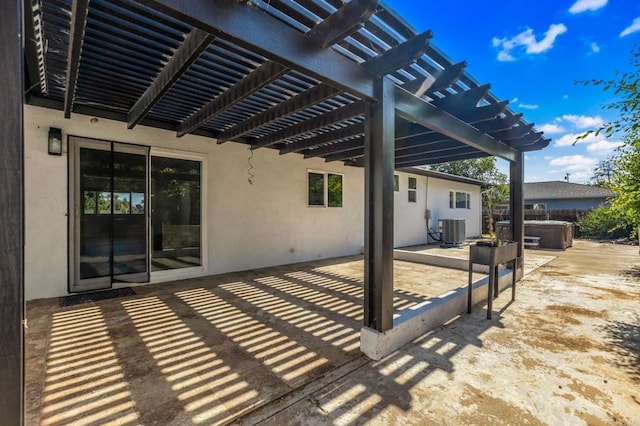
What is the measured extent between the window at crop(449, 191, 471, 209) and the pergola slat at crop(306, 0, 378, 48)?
37.9ft

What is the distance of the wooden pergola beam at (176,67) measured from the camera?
2131mm

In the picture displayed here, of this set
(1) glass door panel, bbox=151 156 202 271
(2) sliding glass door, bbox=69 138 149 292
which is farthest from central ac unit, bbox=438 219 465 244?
(2) sliding glass door, bbox=69 138 149 292

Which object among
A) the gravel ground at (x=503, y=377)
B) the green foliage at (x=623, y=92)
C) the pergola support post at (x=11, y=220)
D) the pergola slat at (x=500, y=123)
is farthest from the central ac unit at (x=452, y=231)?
the pergola support post at (x=11, y=220)

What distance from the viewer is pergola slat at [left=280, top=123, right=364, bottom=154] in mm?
4668

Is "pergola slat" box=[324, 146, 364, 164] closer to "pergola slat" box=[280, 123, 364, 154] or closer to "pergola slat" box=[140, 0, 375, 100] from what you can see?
"pergola slat" box=[280, 123, 364, 154]

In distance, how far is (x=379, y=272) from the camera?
8.54 ft

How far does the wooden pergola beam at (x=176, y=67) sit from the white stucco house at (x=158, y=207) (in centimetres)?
113

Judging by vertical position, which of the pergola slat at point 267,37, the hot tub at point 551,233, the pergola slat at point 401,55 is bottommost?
the hot tub at point 551,233

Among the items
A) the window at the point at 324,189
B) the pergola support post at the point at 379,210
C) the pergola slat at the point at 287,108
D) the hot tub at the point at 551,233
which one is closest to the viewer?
the pergola support post at the point at 379,210

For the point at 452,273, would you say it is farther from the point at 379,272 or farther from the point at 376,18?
the point at 376,18

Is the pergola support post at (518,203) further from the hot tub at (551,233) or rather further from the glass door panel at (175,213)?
the glass door panel at (175,213)

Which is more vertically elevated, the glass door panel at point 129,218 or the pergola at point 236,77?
the pergola at point 236,77

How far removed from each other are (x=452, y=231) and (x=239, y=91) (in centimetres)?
912

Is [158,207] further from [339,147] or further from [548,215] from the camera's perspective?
[548,215]
